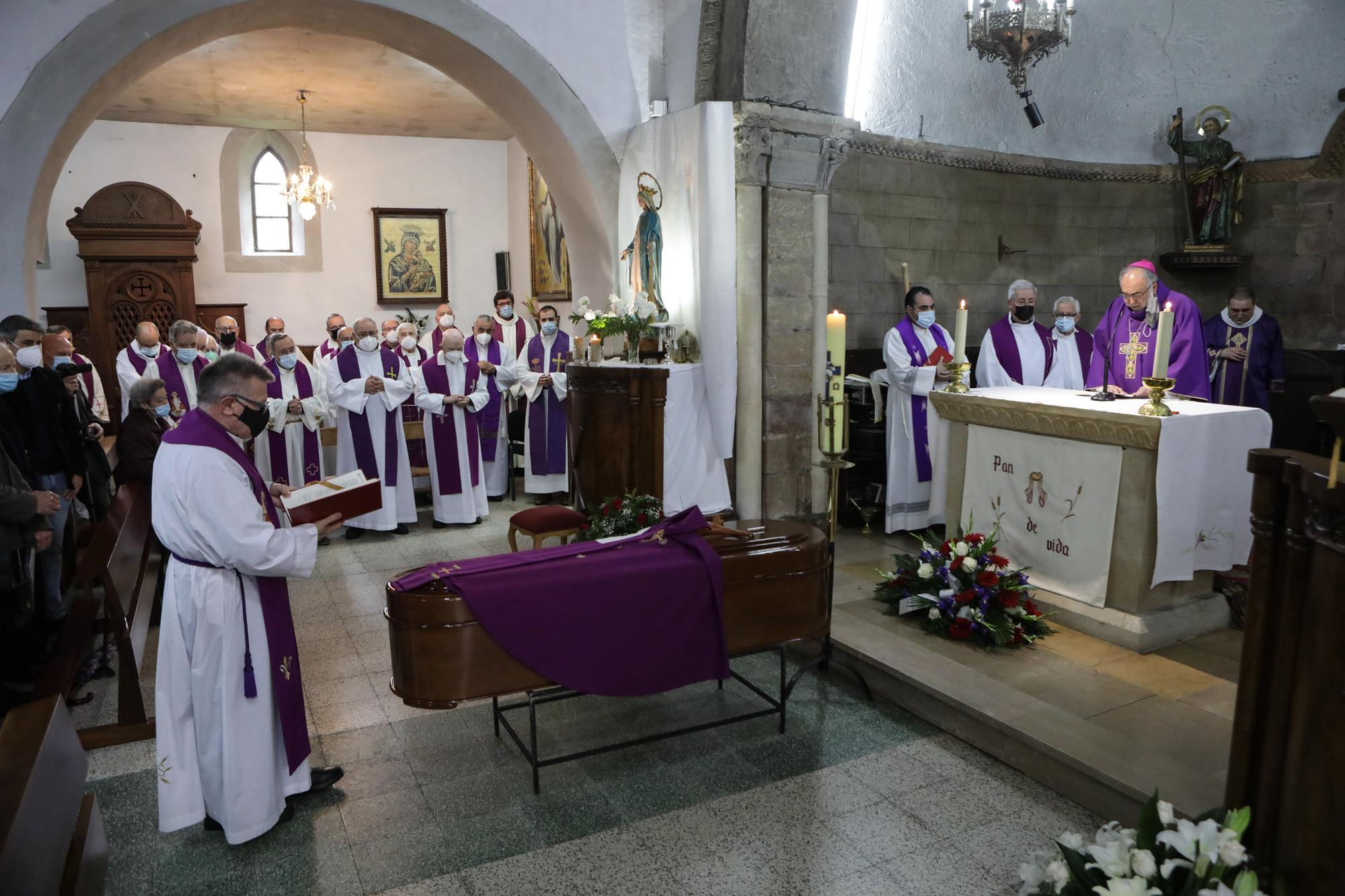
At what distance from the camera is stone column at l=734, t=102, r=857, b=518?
5.89 m

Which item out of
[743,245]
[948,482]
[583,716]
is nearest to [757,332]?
[743,245]

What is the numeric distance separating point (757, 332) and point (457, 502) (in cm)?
331

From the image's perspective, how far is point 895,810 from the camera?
130 inches

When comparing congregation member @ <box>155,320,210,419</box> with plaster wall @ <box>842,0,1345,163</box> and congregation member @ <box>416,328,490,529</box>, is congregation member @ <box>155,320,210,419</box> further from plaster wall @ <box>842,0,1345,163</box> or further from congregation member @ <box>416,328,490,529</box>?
plaster wall @ <box>842,0,1345,163</box>

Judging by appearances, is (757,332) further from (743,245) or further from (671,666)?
(671,666)

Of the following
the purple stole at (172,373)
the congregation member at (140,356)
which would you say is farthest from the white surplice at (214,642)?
the congregation member at (140,356)

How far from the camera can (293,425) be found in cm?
782

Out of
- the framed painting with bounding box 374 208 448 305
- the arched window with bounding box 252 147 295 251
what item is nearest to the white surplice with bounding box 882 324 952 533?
the framed painting with bounding box 374 208 448 305

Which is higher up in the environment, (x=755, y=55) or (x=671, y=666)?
(x=755, y=55)

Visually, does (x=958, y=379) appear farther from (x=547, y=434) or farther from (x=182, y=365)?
(x=182, y=365)

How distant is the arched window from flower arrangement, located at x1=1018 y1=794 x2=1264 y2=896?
13710mm

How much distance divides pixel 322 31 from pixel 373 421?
9.93 feet

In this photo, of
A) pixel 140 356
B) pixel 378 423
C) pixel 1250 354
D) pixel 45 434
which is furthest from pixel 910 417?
pixel 140 356

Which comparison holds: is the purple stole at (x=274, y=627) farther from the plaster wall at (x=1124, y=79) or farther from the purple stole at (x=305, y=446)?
the plaster wall at (x=1124, y=79)
